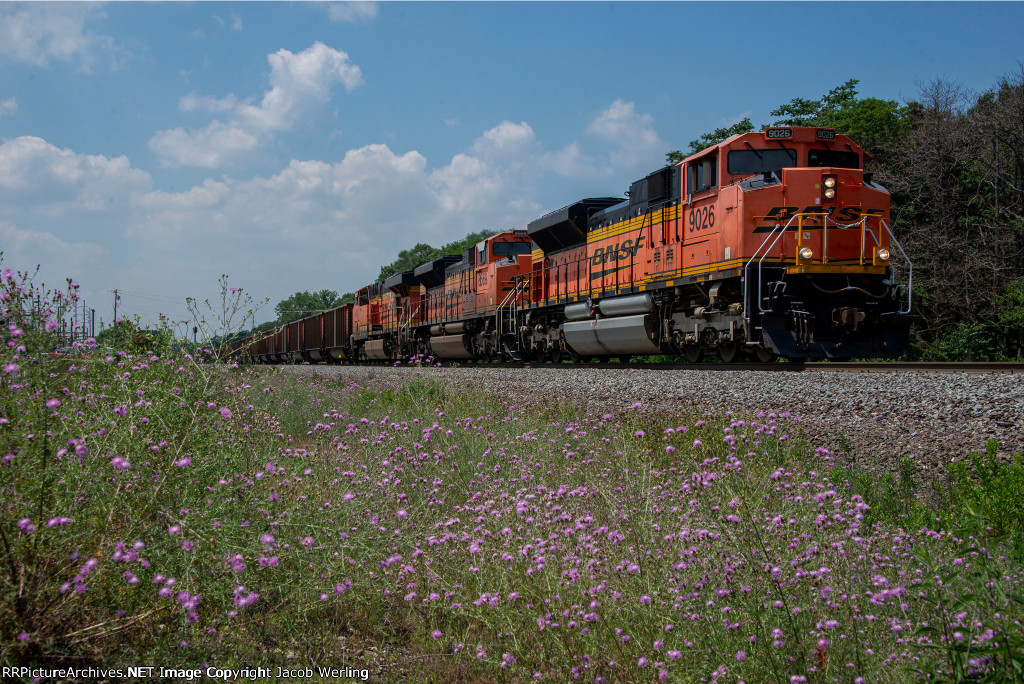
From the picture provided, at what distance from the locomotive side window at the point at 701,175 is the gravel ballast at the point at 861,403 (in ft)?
12.2

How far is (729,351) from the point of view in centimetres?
1196

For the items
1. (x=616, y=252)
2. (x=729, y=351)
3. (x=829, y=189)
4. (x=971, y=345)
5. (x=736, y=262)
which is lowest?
(x=729, y=351)

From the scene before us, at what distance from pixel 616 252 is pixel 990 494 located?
1116 cm

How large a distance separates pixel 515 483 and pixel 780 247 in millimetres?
8030

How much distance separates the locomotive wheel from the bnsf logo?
2.96 m

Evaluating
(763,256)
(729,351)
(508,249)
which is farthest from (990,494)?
(508,249)

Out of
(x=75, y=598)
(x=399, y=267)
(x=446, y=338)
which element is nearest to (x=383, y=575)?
(x=75, y=598)

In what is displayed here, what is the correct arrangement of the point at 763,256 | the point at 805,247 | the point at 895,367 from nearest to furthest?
the point at 895,367
the point at 763,256
the point at 805,247

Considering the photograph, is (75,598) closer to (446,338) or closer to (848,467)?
(848,467)

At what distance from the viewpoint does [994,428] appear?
16.7 ft

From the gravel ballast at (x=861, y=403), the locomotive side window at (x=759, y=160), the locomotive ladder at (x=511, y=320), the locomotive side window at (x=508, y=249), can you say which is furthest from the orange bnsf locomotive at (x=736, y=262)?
the locomotive side window at (x=508, y=249)

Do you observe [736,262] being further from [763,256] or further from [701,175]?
[701,175]

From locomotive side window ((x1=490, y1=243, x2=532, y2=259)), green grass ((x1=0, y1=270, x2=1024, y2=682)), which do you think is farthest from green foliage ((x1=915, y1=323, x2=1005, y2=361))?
green grass ((x1=0, y1=270, x2=1024, y2=682))

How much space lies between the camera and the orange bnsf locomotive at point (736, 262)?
10.9m
